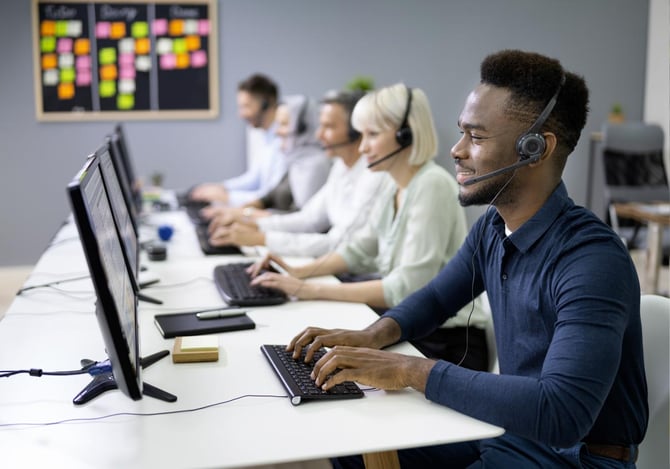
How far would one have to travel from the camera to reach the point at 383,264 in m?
Answer: 2.30

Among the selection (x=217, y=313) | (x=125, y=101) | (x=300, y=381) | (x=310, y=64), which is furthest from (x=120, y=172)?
(x=310, y=64)

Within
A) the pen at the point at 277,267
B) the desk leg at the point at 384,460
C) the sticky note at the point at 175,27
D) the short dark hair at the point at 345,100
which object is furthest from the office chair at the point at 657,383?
the sticky note at the point at 175,27

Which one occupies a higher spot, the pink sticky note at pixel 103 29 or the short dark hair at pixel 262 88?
the pink sticky note at pixel 103 29

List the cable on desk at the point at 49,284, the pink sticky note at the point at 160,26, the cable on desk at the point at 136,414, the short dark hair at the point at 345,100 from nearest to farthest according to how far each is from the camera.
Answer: the cable on desk at the point at 136,414 < the cable on desk at the point at 49,284 < the short dark hair at the point at 345,100 < the pink sticky note at the point at 160,26

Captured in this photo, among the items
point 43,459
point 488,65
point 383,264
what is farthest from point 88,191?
point 383,264

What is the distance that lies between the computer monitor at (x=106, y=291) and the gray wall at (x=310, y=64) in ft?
12.2

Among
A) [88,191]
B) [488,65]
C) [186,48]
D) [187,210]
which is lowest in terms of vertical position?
[187,210]

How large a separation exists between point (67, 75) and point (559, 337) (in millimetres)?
4832

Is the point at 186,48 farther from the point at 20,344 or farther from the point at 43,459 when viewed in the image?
the point at 43,459

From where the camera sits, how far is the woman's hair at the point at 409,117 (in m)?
2.24

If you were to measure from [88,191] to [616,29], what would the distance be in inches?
223

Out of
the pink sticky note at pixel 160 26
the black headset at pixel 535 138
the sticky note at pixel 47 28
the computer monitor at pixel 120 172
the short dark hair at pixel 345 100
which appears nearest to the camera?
the black headset at pixel 535 138

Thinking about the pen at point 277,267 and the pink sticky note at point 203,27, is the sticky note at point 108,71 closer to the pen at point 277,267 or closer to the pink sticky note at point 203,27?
the pink sticky note at point 203,27

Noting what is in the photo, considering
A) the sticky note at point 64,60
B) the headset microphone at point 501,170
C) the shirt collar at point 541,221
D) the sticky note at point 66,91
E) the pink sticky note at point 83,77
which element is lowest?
the shirt collar at point 541,221
